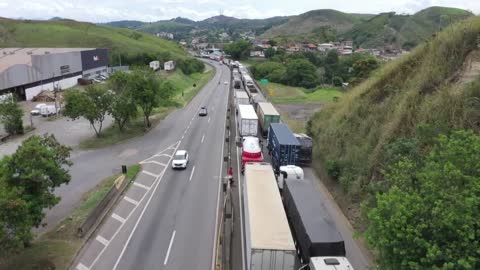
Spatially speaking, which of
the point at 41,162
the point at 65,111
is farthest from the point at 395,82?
the point at 65,111

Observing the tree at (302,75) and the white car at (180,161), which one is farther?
the tree at (302,75)

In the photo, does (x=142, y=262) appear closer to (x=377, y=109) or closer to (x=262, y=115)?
(x=377, y=109)

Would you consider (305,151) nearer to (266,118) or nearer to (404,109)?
(266,118)

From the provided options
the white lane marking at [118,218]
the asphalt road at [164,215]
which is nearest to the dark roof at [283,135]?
the asphalt road at [164,215]

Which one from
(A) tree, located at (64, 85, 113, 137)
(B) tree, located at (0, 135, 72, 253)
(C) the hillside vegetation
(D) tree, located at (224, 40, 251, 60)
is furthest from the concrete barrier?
(D) tree, located at (224, 40, 251, 60)

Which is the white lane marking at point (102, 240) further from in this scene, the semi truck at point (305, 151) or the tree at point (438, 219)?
the semi truck at point (305, 151)
